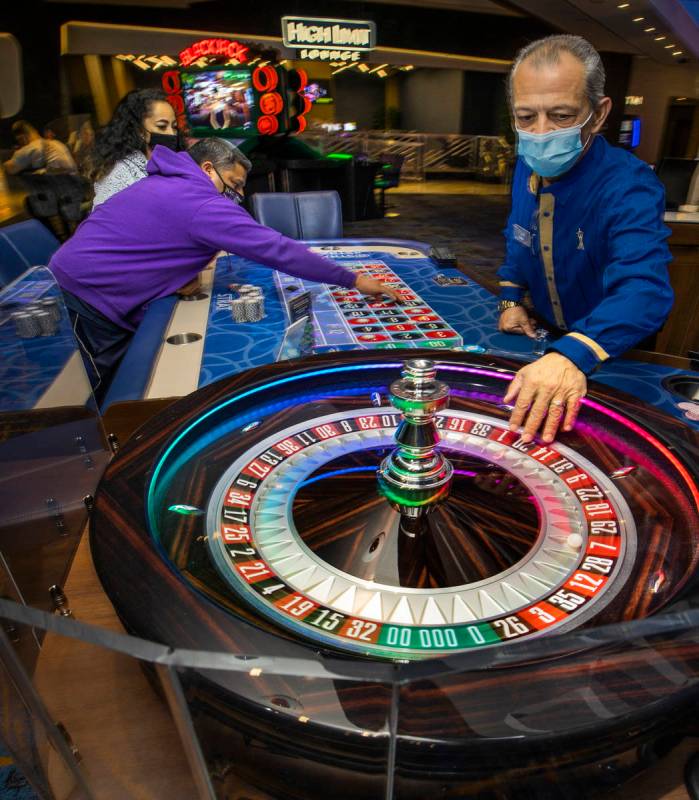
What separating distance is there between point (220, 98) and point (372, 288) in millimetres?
9758

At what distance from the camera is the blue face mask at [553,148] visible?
4.73 feet

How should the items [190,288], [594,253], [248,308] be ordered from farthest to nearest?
[190,288], [248,308], [594,253]

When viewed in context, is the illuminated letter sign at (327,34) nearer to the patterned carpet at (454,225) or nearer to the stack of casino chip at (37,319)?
the patterned carpet at (454,225)

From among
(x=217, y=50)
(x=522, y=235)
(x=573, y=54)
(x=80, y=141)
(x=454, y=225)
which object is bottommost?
(x=454, y=225)

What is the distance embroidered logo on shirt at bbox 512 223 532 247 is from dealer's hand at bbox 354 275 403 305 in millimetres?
543

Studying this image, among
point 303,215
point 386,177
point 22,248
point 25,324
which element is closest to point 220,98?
point 386,177

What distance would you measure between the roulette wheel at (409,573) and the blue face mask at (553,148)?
685 millimetres

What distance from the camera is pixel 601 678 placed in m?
0.52

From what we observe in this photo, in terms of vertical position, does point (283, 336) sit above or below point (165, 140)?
below

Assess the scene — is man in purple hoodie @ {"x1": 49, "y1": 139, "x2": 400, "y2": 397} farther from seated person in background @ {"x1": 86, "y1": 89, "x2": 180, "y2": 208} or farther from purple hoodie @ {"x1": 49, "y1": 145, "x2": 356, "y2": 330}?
seated person in background @ {"x1": 86, "y1": 89, "x2": 180, "y2": 208}

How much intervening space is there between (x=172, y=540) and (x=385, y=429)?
0.49 meters

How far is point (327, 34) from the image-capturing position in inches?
399

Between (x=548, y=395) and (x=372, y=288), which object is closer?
(x=548, y=395)

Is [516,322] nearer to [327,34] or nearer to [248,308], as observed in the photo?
[248,308]
